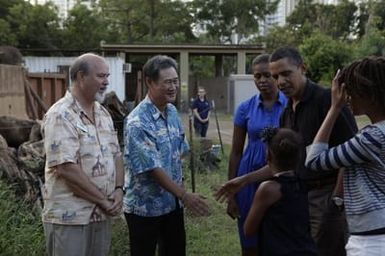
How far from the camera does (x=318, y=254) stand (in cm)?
388

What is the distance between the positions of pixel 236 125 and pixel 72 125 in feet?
4.48

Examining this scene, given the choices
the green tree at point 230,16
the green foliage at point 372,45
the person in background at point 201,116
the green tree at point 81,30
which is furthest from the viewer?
the green tree at point 230,16

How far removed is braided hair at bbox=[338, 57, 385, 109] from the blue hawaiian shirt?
5.06ft

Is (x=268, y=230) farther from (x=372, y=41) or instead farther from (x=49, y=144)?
(x=372, y=41)

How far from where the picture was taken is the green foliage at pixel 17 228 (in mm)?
5062

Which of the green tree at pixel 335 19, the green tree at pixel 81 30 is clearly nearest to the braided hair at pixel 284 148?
the green tree at pixel 81 30

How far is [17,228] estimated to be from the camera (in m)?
5.36

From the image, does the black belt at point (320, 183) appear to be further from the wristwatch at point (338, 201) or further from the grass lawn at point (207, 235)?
the grass lawn at point (207, 235)

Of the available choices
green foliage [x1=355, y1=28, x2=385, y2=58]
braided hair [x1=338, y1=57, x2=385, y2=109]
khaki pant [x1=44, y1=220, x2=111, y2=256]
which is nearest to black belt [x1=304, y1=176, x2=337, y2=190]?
braided hair [x1=338, y1=57, x2=385, y2=109]

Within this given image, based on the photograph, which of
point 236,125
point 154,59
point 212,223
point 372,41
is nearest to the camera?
point 154,59

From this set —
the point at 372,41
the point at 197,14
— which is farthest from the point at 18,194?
the point at 197,14

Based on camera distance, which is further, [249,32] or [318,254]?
[249,32]

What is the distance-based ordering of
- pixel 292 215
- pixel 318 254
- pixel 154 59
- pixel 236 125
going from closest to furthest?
pixel 292 215
pixel 318 254
pixel 154 59
pixel 236 125

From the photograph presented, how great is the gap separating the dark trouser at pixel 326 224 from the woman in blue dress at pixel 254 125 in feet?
1.76
